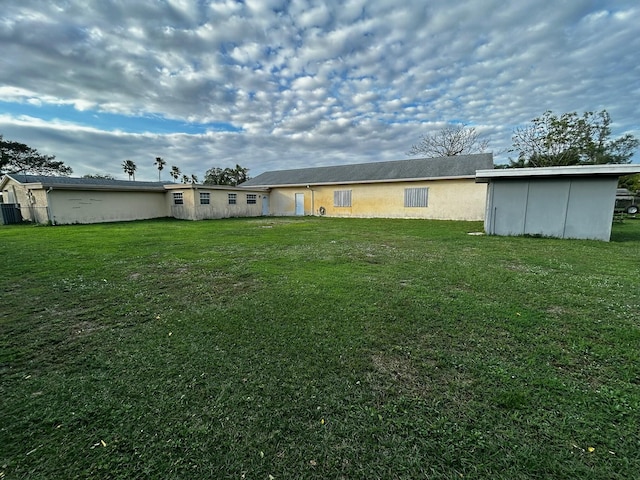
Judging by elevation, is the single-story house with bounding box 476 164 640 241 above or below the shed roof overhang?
below

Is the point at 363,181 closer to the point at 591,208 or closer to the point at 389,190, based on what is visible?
the point at 389,190

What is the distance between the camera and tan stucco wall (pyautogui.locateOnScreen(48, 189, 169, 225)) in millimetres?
15109

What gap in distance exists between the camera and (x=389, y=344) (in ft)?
9.38

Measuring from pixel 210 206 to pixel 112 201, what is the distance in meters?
5.56

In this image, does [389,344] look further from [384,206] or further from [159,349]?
[384,206]

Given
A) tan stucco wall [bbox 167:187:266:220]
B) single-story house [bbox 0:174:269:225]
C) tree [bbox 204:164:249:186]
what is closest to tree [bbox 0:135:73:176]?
single-story house [bbox 0:174:269:225]

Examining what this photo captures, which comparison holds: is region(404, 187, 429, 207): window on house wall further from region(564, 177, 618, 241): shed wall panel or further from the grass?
the grass

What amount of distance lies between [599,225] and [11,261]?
16.6m

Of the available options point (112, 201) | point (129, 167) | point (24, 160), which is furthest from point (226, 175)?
point (112, 201)

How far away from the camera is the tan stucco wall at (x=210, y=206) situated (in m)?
18.1

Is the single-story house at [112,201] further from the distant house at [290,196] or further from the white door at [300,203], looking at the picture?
the white door at [300,203]

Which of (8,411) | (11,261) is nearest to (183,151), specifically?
(11,261)

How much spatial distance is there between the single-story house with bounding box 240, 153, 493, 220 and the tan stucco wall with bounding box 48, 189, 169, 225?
8.54 m

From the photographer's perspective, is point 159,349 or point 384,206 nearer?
point 159,349
